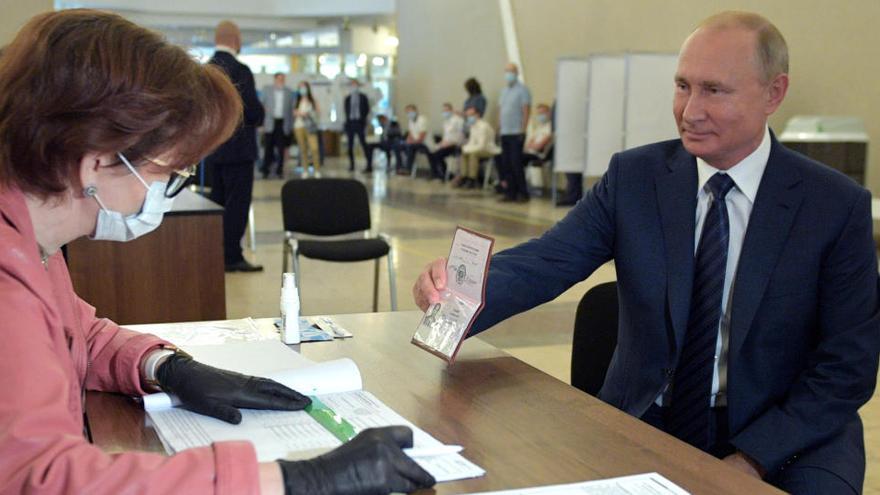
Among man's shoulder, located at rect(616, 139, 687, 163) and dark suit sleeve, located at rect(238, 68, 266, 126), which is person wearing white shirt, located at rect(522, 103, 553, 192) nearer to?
dark suit sleeve, located at rect(238, 68, 266, 126)

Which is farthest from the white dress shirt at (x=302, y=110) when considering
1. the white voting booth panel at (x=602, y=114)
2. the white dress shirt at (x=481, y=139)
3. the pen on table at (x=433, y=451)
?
the pen on table at (x=433, y=451)

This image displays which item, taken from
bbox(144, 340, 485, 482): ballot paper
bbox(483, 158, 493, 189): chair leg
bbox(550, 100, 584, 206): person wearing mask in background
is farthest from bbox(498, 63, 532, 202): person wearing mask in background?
bbox(144, 340, 485, 482): ballot paper

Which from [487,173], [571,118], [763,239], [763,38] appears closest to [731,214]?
[763,239]

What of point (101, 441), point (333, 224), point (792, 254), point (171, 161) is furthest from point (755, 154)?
point (333, 224)

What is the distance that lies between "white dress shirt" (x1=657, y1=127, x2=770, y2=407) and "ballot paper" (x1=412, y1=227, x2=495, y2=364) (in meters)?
0.49

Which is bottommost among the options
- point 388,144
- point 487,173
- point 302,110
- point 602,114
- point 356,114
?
point 487,173

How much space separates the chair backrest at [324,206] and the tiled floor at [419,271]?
1.63ft

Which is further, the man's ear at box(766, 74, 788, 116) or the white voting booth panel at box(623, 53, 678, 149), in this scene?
the white voting booth panel at box(623, 53, 678, 149)

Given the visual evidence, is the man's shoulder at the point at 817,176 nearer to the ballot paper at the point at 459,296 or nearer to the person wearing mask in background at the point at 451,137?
the ballot paper at the point at 459,296

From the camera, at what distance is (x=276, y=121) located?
16000 millimetres

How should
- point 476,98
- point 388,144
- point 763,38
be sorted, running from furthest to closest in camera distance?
point 388,144 → point 476,98 → point 763,38

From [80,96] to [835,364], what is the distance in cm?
145

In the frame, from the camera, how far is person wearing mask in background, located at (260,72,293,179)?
15914mm

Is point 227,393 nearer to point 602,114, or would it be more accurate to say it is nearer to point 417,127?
point 602,114
